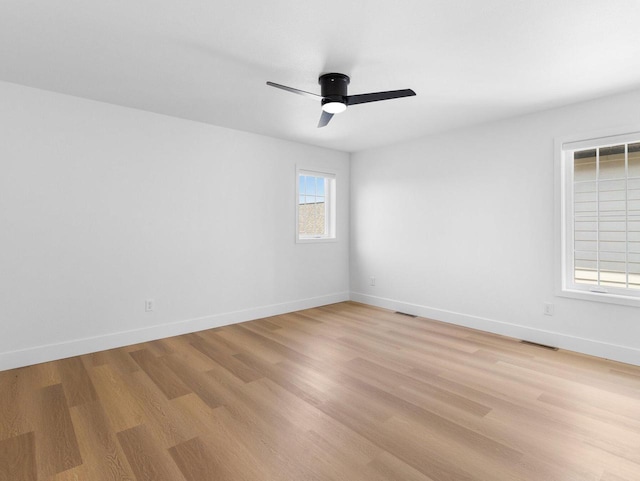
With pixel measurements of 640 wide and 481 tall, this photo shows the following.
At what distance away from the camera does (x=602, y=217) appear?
3260mm

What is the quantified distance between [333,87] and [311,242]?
279cm

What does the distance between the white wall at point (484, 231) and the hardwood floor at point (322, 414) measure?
38cm

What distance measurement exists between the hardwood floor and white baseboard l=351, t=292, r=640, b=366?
4.6 inches

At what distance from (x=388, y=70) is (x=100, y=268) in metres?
3.28

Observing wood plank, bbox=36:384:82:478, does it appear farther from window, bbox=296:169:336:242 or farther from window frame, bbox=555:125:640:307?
window frame, bbox=555:125:640:307

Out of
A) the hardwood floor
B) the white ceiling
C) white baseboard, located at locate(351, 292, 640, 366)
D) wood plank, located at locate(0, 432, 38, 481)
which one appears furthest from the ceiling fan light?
white baseboard, located at locate(351, 292, 640, 366)

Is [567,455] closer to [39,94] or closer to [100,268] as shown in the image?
[100,268]

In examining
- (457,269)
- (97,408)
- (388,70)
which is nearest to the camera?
(97,408)

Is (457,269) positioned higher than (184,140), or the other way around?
(184,140)

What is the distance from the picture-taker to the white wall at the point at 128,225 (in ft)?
9.80

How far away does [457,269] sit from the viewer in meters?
4.30

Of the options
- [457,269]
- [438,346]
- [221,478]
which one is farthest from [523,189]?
[221,478]

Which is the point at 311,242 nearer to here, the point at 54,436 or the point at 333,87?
the point at 333,87

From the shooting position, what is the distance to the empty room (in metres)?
1.92
